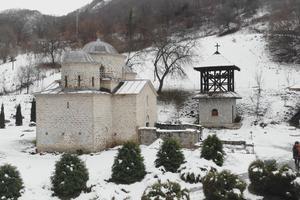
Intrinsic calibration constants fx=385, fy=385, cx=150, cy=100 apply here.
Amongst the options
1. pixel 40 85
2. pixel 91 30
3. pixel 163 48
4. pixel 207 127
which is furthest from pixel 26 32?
pixel 207 127

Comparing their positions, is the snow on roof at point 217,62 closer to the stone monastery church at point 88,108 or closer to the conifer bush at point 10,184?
the stone monastery church at point 88,108

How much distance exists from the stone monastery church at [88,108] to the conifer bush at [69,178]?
5.52 metres

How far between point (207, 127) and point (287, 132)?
6.04m

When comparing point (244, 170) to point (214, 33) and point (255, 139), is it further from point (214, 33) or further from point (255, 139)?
point (214, 33)

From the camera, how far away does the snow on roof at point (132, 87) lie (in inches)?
965

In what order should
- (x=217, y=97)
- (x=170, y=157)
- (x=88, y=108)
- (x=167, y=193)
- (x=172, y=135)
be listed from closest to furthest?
(x=167, y=193) → (x=170, y=157) → (x=88, y=108) → (x=172, y=135) → (x=217, y=97)

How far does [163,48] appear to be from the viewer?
39.3m

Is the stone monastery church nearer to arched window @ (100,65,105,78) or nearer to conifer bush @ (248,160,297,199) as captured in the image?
arched window @ (100,65,105,78)

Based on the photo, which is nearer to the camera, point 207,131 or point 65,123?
point 65,123

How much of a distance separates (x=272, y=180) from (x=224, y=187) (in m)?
1.89

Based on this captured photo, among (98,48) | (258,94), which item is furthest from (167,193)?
(258,94)

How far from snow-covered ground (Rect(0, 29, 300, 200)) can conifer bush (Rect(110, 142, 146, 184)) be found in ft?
1.18

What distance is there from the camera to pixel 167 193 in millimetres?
13719

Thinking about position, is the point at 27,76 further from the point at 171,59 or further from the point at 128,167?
the point at 128,167
